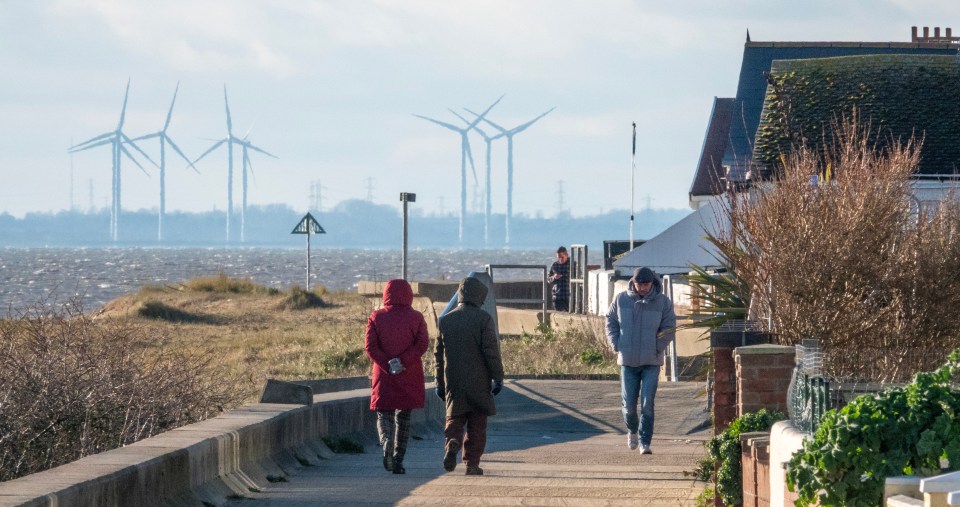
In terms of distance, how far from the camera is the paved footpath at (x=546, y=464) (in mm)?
10031

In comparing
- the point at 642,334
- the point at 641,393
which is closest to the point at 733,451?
the point at 642,334

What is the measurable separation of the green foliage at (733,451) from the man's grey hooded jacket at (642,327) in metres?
2.72

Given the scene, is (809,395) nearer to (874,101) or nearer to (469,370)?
(469,370)

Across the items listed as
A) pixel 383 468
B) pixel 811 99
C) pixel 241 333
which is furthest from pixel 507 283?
pixel 383 468

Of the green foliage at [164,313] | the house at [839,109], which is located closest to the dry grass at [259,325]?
the green foliage at [164,313]

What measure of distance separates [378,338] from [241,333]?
25835 mm

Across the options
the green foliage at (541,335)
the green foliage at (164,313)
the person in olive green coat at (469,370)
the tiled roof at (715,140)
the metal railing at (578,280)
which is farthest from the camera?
the green foliage at (164,313)

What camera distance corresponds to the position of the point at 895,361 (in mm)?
11000

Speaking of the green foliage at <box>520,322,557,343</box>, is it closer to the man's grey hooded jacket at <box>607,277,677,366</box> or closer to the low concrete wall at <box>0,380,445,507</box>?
the low concrete wall at <box>0,380,445,507</box>

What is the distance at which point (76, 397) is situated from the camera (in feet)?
38.0

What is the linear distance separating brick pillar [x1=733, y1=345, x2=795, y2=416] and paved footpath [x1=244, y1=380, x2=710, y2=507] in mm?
798

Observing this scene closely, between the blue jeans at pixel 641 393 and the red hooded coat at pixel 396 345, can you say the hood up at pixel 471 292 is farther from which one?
the blue jeans at pixel 641 393

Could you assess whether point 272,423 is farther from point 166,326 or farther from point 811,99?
point 166,326

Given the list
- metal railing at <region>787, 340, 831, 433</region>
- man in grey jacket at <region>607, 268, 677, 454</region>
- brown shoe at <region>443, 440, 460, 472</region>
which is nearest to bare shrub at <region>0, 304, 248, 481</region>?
brown shoe at <region>443, 440, 460, 472</region>
